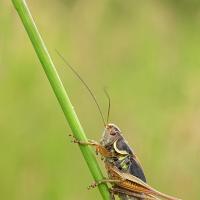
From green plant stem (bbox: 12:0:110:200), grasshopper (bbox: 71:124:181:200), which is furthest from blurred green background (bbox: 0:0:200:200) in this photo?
green plant stem (bbox: 12:0:110:200)

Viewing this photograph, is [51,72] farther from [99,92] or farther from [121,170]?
[99,92]

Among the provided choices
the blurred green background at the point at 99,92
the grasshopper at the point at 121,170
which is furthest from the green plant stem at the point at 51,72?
the blurred green background at the point at 99,92

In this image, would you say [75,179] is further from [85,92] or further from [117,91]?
[117,91]

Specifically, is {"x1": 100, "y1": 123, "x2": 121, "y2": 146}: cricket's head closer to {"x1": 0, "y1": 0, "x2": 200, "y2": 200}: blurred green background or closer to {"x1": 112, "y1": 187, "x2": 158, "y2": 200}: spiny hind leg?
{"x1": 112, "y1": 187, "x2": 158, "y2": 200}: spiny hind leg

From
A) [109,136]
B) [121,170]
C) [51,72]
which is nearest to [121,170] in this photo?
[121,170]

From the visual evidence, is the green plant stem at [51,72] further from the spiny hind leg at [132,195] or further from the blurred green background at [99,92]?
the blurred green background at [99,92]

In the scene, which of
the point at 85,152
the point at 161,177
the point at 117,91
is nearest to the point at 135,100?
the point at 117,91
